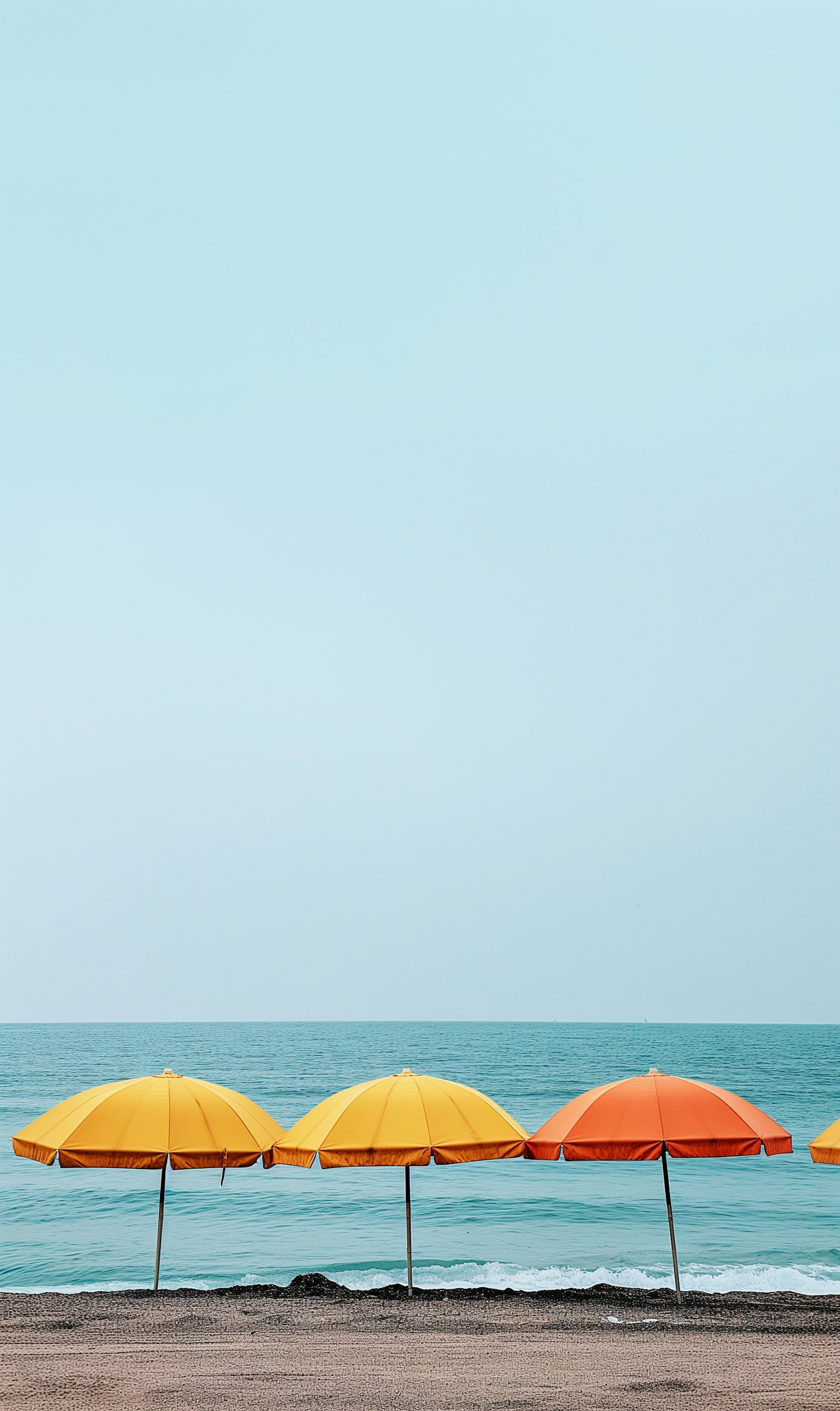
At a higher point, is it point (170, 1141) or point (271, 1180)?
point (170, 1141)

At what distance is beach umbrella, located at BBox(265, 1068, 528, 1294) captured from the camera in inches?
348

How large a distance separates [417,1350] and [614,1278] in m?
7.88

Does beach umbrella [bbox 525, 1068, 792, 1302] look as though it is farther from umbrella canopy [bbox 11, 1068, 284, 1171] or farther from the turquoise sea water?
the turquoise sea water

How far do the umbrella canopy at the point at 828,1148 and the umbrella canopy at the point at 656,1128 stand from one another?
224 millimetres

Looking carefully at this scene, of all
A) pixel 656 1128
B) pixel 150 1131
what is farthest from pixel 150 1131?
pixel 656 1128

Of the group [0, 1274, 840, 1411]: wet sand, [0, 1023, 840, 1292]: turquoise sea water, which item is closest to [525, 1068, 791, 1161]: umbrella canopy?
[0, 1274, 840, 1411]: wet sand

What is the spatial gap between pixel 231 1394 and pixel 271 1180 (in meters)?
17.5

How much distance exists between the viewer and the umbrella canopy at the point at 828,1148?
869cm

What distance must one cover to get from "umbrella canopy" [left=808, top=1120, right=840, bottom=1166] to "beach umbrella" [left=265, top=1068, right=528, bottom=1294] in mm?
2446

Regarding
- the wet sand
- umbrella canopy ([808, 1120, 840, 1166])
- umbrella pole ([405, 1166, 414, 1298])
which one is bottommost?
the wet sand

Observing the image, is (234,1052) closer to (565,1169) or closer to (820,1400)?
(565,1169)

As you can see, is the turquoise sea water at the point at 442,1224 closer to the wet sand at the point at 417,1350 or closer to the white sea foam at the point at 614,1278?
the white sea foam at the point at 614,1278

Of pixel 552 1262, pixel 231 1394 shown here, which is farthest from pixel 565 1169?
pixel 231 1394

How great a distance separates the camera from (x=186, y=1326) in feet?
30.2
